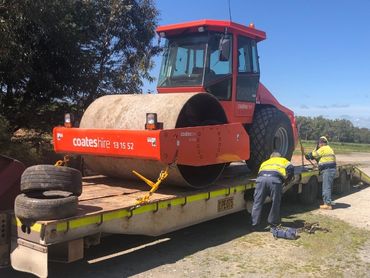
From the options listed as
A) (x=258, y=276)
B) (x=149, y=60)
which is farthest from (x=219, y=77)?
(x=149, y=60)

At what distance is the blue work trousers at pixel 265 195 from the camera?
7.97 m

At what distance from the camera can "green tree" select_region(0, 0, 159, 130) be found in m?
10.5

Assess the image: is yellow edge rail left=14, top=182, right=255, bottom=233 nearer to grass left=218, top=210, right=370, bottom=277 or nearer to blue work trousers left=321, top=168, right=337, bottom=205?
grass left=218, top=210, right=370, bottom=277

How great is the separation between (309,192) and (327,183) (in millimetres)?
435

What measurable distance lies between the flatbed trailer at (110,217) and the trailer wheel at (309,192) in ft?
6.83

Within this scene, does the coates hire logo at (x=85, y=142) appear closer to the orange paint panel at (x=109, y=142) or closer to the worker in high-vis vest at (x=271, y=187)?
the orange paint panel at (x=109, y=142)

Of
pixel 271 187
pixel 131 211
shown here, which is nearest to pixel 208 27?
pixel 271 187

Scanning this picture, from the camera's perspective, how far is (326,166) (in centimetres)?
1079

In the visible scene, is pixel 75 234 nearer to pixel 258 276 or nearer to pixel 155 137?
pixel 155 137

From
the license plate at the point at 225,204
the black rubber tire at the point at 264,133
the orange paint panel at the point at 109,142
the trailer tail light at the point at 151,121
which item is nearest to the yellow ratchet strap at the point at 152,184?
the orange paint panel at the point at 109,142

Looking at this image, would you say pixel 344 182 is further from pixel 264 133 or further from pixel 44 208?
pixel 44 208

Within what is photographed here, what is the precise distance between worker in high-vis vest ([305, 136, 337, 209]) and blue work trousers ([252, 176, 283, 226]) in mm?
2878

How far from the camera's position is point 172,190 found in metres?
7.16

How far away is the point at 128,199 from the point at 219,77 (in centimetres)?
311
